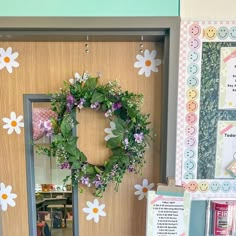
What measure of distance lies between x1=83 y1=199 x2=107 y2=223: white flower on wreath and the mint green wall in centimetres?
79

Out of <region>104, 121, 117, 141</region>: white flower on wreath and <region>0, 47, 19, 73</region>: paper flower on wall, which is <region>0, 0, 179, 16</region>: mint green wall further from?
<region>104, 121, 117, 141</region>: white flower on wreath

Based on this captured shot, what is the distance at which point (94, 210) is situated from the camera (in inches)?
46.9

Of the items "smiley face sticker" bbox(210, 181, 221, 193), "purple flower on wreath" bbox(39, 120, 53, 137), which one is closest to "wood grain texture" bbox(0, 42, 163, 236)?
"purple flower on wreath" bbox(39, 120, 53, 137)

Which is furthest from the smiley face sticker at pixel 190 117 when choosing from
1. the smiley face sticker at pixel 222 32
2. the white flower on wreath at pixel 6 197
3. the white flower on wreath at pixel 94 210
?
the white flower on wreath at pixel 6 197

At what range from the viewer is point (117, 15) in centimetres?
97

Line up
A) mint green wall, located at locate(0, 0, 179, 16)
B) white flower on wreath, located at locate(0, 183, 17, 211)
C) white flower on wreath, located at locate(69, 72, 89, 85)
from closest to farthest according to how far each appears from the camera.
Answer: mint green wall, located at locate(0, 0, 179, 16)
white flower on wreath, located at locate(69, 72, 89, 85)
white flower on wreath, located at locate(0, 183, 17, 211)

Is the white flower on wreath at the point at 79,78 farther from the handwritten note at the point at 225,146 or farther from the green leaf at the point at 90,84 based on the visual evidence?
the handwritten note at the point at 225,146

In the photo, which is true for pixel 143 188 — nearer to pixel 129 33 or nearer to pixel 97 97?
pixel 97 97

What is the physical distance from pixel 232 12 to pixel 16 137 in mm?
1003

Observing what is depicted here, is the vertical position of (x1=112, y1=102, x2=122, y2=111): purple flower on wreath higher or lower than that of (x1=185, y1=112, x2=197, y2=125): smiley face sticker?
higher

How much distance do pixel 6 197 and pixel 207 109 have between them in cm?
94

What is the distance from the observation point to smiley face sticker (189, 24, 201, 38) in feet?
3.28

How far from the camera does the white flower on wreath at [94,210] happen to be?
119 centimetres

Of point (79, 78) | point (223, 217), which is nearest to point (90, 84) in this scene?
point (79, 78)
